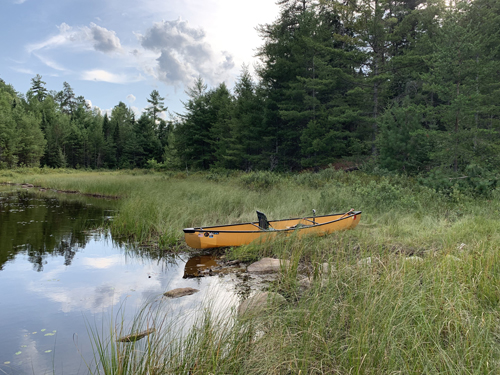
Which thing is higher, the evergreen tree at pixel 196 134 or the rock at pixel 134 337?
the evergreen tree at pixel 196 134

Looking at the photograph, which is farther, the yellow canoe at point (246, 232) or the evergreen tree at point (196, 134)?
the evergreen tree at point (196, 134)

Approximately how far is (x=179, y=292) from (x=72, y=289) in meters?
1.98

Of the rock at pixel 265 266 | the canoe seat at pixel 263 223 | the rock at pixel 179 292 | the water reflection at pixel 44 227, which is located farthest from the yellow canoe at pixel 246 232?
the water reflection at pixel 44 227

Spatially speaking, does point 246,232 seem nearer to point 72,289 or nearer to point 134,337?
point 72,289

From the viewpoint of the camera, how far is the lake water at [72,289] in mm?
3650

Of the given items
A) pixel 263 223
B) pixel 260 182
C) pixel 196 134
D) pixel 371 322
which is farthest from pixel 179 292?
pixel 196 134

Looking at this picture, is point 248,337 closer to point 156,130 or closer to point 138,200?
point 138,200

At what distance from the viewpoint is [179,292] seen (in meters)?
4.98

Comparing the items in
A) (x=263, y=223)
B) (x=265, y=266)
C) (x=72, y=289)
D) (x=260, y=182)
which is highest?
(x=260, y=182)

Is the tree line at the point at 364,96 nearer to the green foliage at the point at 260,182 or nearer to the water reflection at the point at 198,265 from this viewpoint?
the green foliage at the point at 260,182

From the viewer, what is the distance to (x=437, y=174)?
34.9 feet

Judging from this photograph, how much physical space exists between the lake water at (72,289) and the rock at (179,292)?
0.13 meters

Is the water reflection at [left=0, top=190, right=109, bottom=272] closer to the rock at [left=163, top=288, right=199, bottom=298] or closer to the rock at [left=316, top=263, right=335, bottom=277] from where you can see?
the rock at [left=163, top=288, right=199, bottom=298]

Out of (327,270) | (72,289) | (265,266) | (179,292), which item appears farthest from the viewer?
(265,266)
